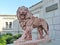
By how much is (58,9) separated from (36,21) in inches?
27.4

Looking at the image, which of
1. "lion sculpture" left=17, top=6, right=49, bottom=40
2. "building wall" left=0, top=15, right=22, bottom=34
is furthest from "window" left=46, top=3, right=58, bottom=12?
"building wall" left=0, top=15, right=22, bottom=34

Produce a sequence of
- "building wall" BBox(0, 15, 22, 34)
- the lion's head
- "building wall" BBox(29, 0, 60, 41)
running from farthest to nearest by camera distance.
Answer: "building wall" BBox(0, 15, 22, 34) → "building wall" BBox(29, 0, 60, 41) → the lion's head

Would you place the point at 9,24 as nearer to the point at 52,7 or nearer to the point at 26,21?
the point at 52,7

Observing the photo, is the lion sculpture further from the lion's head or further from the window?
the window

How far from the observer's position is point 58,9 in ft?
14.6

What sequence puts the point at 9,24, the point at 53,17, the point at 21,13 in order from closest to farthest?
the point at 21,13
the point at 53,17
the point at 9,24

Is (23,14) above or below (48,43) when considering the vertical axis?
above

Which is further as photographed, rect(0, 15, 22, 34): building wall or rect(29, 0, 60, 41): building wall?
rect(0, 15, 22, 34): building wall

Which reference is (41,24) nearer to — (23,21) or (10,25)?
(23,21)

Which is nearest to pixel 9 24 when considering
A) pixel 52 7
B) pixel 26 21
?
pixel 52 7

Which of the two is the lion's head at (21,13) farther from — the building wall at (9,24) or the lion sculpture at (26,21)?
the building wall at (9,24)

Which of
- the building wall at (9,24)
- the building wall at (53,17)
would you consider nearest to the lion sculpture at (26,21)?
the building wall at (53,17)

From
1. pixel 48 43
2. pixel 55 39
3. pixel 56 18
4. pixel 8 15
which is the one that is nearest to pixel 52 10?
pixel 56 18

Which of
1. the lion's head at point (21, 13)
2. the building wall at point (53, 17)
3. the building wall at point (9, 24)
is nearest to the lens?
the lion's head at point (21, 13)
